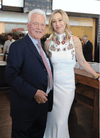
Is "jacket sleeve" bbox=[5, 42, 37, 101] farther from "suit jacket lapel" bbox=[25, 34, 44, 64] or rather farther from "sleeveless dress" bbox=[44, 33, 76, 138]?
"sleeveless dress" bbox=[44, 33, 76, 138]

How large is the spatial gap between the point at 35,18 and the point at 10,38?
5482 mm

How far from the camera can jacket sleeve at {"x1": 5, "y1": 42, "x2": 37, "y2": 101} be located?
1334 mm

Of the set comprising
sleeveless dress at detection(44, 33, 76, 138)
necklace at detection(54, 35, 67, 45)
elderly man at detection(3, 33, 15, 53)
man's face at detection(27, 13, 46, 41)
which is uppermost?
elderly man at detection(3, 33, 15, 53)

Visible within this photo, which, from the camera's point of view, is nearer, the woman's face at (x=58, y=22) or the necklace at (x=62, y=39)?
the woman's face at (x=58, y=22)

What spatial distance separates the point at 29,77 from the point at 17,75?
11 cm

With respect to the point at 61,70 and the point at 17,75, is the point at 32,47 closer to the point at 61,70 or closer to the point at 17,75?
the point at 17,75

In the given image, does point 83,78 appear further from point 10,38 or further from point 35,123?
point 10,38

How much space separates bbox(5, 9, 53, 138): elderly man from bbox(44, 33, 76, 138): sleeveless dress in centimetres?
17

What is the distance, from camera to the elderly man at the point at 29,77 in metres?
1.34

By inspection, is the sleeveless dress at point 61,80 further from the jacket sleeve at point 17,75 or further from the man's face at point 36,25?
the jacket sleeve at point 17,75

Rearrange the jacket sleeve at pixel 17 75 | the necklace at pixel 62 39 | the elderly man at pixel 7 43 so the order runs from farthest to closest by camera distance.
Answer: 1. the elderly man at pixel 7 43
2. the necklace at pixel 62 39
3. the jacket sleeve at pixel 17 75

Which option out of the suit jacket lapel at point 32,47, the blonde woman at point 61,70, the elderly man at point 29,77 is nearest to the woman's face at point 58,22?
the blonde woman at point 61,70

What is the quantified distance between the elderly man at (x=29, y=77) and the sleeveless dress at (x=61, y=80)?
0.17 metres

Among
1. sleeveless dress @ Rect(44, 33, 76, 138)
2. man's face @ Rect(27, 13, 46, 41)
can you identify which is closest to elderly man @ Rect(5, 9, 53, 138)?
man's face @ Rect(27, 13, 46, 41)
